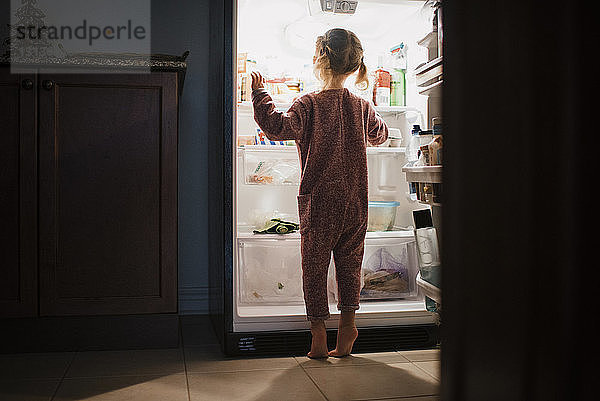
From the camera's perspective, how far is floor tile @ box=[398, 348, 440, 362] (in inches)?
86.4

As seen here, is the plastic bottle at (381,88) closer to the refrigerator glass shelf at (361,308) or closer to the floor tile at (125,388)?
the refrigerator glass shelf at (361,308)

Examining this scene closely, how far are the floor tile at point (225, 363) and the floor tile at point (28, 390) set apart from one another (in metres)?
0.44

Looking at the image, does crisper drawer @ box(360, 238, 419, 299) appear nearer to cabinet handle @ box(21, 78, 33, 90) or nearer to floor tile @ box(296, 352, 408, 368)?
floor tile @ box(296, 352, 408, 368)

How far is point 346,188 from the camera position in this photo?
224 centimetres

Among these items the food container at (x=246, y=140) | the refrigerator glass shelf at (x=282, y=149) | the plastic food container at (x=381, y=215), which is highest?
the food container at (x=246, y=140)

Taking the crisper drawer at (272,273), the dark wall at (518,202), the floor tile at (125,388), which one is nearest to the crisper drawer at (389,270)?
the crisper drawer at (272,273)

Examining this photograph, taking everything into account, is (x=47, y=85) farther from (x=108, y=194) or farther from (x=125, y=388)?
(x=125, y=388)

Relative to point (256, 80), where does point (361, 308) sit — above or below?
below

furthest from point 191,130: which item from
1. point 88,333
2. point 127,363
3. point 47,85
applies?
point 127,363

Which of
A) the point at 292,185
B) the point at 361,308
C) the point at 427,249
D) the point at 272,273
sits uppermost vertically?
the point at 292,185

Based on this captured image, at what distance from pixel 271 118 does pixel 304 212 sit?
38 cm

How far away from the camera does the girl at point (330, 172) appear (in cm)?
221

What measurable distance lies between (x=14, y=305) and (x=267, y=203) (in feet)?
3.78

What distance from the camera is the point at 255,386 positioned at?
186 cm
